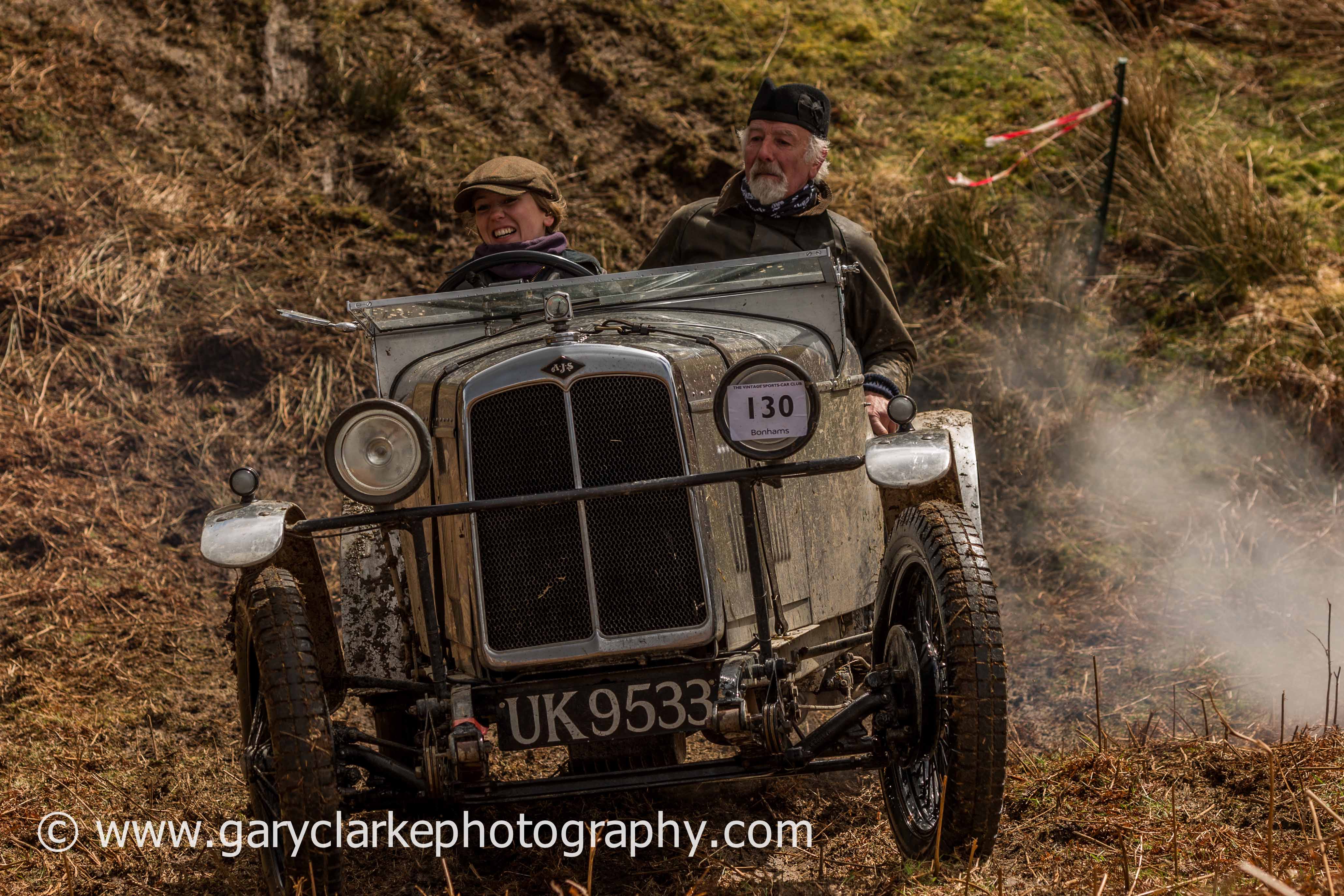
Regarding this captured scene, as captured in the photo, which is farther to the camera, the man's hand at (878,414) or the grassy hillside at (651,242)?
the man's hand at (878,414)

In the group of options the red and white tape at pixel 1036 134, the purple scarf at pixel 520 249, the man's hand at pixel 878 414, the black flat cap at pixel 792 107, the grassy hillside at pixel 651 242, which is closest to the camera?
the grassy hillside at pixel 651 242

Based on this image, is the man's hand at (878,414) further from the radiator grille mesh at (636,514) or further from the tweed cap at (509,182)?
the tweed cap at (509,182)

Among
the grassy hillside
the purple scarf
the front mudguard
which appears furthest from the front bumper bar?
the purple scarf

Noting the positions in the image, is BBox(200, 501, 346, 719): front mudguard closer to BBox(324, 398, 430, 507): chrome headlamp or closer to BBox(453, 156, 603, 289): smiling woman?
BBox(324, 398, 430, 507): chrome headlamp

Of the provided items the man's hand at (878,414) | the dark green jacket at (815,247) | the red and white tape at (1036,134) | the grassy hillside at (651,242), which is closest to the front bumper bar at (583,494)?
the grassy hillside at (651,242)

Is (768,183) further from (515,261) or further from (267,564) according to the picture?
(267,564)

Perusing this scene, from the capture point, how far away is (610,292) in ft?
12.8

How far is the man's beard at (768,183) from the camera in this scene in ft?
16.1

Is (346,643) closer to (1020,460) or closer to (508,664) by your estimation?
(508,664)

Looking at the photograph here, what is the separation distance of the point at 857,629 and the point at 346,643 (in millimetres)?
1496

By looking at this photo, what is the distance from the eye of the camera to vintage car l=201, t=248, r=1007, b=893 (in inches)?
117

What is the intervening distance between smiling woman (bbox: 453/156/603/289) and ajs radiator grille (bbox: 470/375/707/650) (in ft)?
4.36

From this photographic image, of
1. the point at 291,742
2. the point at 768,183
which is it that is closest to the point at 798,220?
the point at 768,183

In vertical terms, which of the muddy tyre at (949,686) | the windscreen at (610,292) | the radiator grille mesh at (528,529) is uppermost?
the windscreen at (610,292)
